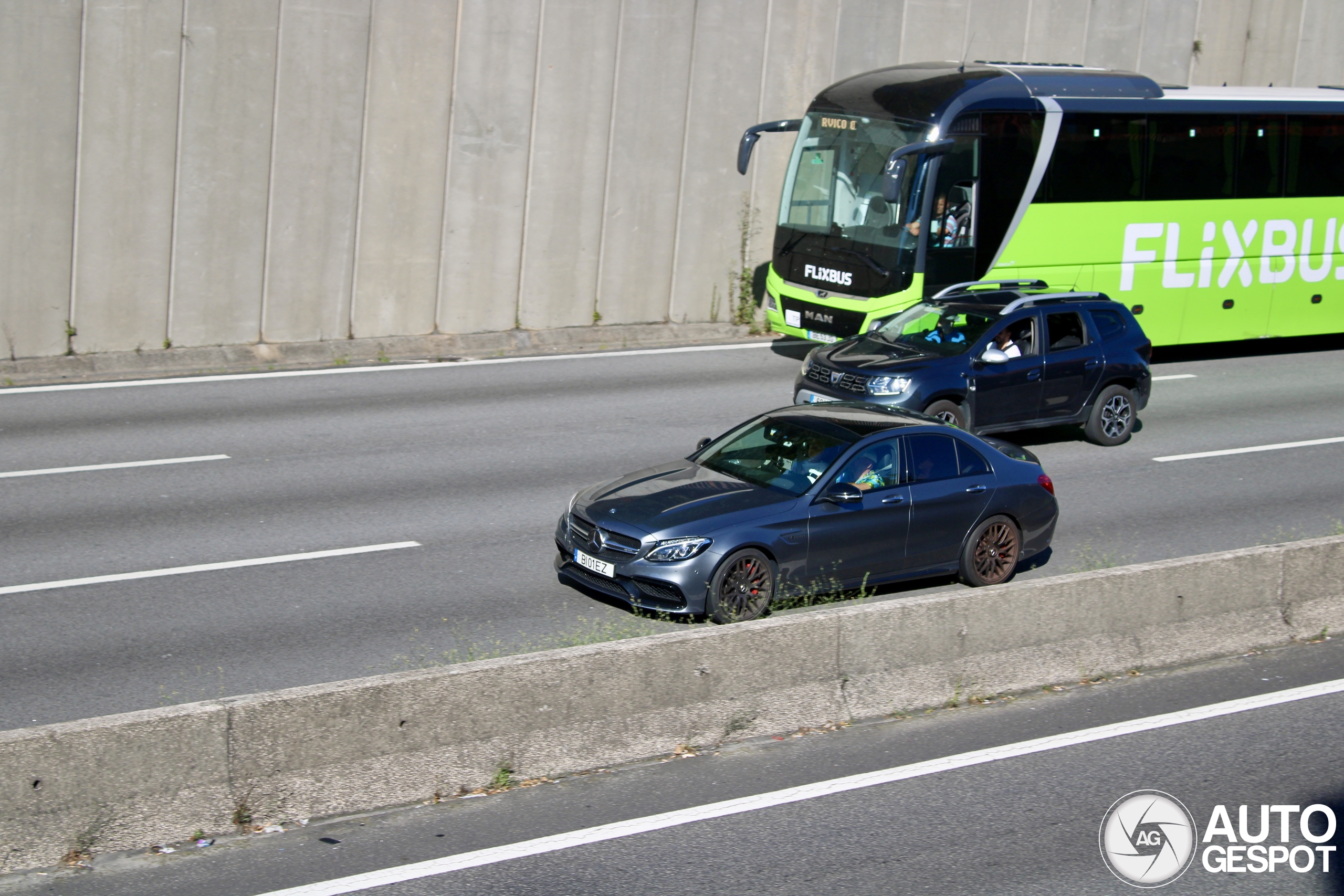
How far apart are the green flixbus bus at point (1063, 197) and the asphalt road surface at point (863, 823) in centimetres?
1069

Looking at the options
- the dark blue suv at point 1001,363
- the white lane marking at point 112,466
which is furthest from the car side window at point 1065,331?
the white lane marking at point 112,466

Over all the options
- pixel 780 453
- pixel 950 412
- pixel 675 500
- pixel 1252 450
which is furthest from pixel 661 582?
pixel 1252 450

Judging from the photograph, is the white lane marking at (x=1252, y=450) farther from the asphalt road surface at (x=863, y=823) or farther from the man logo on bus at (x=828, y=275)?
the asphalt road surface at (x=863, y=823)

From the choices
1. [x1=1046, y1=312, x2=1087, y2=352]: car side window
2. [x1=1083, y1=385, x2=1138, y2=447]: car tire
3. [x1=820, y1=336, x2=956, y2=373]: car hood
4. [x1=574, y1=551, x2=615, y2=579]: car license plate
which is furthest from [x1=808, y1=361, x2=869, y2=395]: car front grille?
[x1=574, y1=551, x2=615, y2=579]: car license plate

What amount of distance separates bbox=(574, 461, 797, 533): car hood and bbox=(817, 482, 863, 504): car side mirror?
0.29 metres

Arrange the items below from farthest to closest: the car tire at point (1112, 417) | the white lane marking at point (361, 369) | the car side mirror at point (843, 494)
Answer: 1. the white lane marking at point (361, 369)
2. the car tire at point (1112, 417)
3. the car side mirror at point (843, 494)

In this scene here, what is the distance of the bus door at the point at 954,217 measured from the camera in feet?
61.9

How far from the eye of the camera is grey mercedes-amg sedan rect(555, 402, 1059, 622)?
9938 mm

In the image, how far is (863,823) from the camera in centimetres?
711

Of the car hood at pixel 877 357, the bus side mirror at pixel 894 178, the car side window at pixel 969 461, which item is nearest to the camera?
the car side window at pixel 969 461

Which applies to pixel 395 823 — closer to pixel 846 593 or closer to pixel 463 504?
pixel 846 593

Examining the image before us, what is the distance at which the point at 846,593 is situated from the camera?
10695 mm

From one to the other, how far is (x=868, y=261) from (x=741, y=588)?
1009 centimetres

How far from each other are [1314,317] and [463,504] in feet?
49.7
